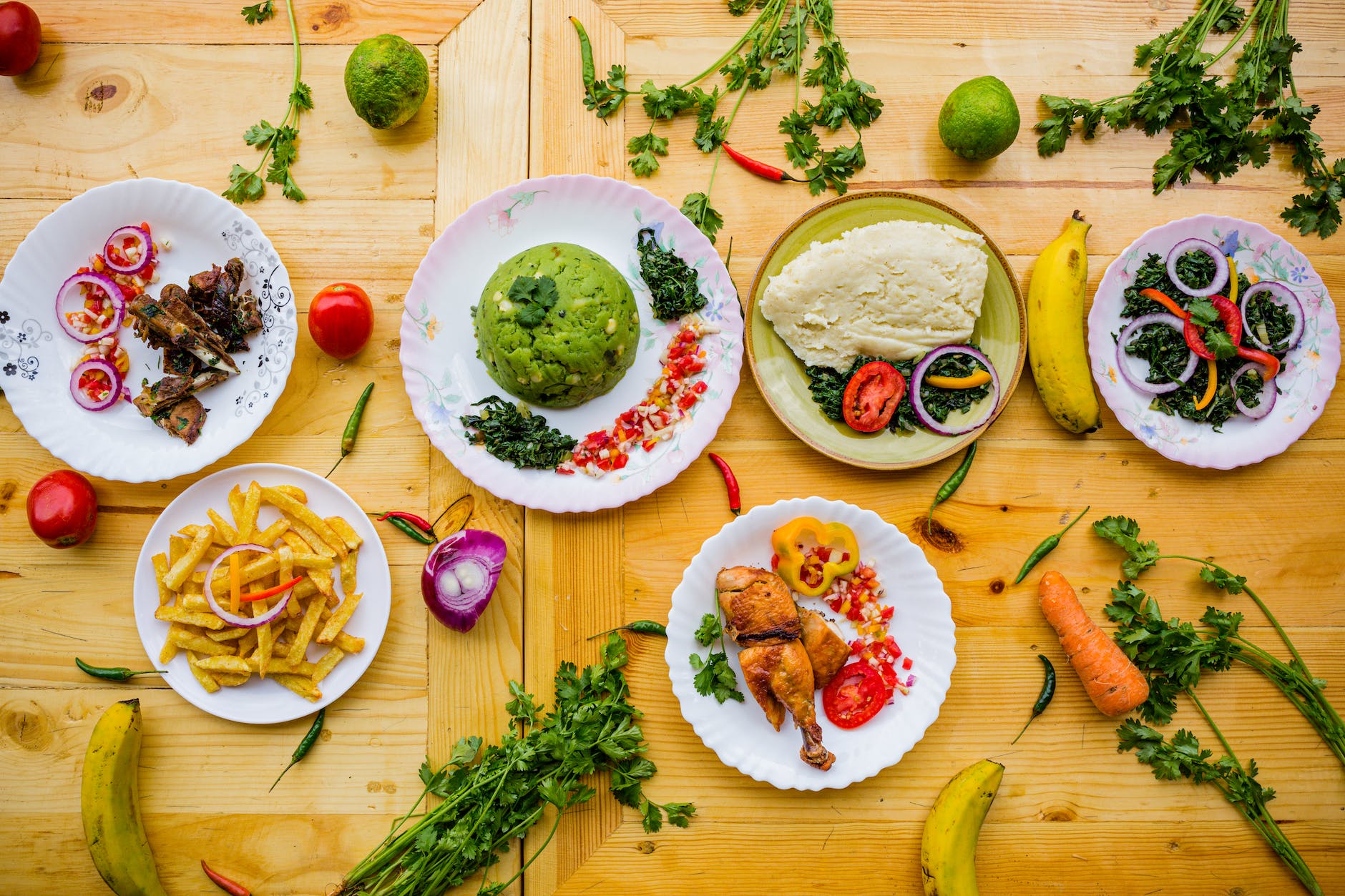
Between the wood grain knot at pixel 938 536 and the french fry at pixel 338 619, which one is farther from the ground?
the wood grain knot at pixel 938 536

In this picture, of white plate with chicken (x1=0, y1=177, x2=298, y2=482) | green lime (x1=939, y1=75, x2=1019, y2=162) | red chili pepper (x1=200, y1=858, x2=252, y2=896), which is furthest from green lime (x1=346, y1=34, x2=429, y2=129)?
red chili pepper (x1=200, y1=858, x2=252, y2=896)

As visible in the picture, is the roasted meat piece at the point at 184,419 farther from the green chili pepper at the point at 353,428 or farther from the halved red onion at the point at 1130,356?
the halved red onion at the point at 1130,356

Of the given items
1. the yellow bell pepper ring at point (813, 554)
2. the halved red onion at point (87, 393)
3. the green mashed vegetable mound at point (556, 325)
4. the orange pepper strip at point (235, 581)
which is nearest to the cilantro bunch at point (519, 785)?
the yellow bell pepper ring at point (813, 554)

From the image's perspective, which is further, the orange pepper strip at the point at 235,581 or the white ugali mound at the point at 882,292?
the white ugali mound at the point at 882,292

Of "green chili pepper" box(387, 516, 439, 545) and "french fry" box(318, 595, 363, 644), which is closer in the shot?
"french fry" box(318, 595, 363, 644)

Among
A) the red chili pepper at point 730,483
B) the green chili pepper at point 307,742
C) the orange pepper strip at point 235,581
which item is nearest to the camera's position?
the orange pepper strip at point 235,581

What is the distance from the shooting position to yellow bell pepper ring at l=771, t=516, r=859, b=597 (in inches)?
123

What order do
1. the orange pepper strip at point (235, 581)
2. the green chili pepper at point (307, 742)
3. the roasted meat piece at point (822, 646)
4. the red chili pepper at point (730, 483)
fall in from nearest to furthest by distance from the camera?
the orange pepper strip at point (235, 581)
the roasted meat piece at point (822, 646)
the green chili pepper at point (307, 742)
the red chili pepper at point (730, 483)

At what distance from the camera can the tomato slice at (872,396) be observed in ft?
10.5

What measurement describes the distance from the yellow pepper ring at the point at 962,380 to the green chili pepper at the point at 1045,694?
1.24 m

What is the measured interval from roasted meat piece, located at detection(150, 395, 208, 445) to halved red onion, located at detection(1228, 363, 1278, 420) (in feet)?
14.2

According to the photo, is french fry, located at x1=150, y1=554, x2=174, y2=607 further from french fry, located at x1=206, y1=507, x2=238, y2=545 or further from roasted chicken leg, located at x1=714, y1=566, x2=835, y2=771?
roasted chicken leg, located at x1=714, y1=566, x2=835, y2=771

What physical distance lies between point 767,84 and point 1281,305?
8.01 ft

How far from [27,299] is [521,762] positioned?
8.99 ft
